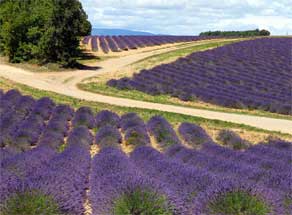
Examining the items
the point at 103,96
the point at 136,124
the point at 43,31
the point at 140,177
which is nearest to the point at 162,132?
the point at 136,124

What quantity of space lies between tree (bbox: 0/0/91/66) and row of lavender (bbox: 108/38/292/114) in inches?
230

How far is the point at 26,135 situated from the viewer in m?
14.1

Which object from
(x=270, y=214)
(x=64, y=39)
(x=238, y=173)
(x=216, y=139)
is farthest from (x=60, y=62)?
(x=270, y=214)

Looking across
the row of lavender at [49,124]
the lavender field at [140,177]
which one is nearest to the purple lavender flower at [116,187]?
the lavender field at [140,177]

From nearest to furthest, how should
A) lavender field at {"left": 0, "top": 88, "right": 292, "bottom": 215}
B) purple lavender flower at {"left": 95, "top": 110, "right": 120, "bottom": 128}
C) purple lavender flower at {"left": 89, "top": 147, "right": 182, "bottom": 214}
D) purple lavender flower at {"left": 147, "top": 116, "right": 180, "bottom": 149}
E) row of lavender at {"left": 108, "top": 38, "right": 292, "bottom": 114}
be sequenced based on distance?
lavender field at {"left": 0, "top": 88, "right": 292, "bottom": 215}, purple lavender flower at {"left": 89, "top": 147, "right": 182, "bottom": 214}, purple lavender flower at {"left": 147, "top": 116, "right": 180, "bottom": 149}, purple lavender flower at {"left": 95, "top": 110, "right": 120, "bottom": 128}, row of lavender at {"left": 108, "top": 38, "right": 292, "bottom": 114}

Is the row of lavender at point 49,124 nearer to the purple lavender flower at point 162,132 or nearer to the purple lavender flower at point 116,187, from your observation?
the purple lavender flower at point 162,132

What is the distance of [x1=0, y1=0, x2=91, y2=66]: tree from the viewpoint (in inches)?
1436

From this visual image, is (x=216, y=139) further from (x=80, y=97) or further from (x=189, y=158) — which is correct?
(x=80, y=97)

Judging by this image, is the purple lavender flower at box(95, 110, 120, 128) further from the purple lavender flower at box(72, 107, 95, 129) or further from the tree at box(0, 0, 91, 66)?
the tree at box(0, 0, 91, 66)

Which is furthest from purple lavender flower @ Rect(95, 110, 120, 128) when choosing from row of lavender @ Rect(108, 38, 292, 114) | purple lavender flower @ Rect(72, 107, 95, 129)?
row of lavender @ Rect(108, 38, 292, 114)

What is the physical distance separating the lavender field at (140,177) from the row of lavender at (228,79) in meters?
11.0

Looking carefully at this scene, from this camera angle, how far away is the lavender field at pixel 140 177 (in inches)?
260

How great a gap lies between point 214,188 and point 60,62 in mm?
31729

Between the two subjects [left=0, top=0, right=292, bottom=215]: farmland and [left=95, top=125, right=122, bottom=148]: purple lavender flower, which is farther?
[left=95, top=125, right=122, bottom=148]: purple lavender flower
